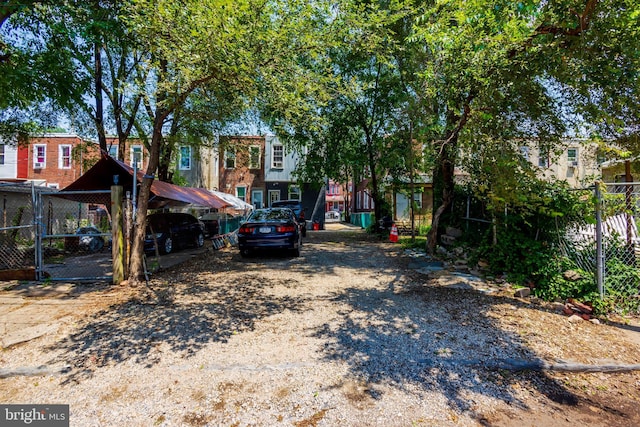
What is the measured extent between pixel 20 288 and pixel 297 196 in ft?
62.2

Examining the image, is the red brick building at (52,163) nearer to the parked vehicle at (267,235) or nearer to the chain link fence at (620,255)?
the parked vehicle at (267,235)

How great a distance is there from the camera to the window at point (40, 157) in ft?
73.5

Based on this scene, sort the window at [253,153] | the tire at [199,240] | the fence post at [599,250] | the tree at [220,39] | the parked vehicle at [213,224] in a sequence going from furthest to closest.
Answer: the parked vehicle at [213,224] < the window at [253,153] < the tire at [199,240] < the tree at [220,39] < the fence post at [599,250]

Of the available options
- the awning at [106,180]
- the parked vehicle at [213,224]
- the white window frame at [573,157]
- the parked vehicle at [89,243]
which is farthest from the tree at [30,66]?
the white window frame at [573,157]

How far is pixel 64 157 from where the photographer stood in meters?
22.5

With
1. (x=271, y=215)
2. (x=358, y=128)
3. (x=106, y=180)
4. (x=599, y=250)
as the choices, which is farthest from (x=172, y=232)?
(x=599, y=250)

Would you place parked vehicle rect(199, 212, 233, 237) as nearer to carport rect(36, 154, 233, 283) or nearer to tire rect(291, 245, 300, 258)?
carport rect(36, 154, 233, 283)

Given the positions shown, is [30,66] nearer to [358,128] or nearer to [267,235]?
[267,235]

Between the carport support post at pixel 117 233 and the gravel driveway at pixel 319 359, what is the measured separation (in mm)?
545

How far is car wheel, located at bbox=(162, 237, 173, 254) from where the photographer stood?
11484 mm

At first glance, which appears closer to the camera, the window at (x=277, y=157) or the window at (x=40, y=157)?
the window at (x=40, y=157)

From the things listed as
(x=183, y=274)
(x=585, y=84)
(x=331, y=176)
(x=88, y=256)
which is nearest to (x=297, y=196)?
(x=331, y=176)

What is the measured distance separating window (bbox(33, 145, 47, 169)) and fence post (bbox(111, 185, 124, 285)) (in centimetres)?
2195

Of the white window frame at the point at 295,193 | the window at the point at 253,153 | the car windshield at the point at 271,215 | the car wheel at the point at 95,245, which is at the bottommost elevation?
the car wheel at the point at 95,245
